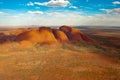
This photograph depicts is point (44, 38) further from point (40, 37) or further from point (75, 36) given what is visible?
point (75, 36)

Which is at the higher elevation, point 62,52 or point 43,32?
point 43,32

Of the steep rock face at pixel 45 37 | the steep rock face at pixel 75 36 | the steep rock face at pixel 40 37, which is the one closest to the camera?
the steep rock face at pixel 45 37

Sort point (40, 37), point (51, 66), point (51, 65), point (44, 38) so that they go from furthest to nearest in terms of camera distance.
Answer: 1. point (40, 37)
2. point (44, 38)
3. point (51, 65)
4. point (51, 66)

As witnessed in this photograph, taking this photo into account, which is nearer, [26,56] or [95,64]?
[95,64]

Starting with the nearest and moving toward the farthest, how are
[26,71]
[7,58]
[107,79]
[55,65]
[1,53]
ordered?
[107,79], [26,71], [55,65], [7,58], [1,53]

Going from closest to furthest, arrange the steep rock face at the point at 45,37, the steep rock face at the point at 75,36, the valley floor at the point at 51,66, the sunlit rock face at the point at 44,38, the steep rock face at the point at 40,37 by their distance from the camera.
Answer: the valley floor at the point at 51,66 → the sunlit rock face at the point at 44,38 → the steep rock face at the point at 45,37 → the steep rock face at the point at 40,37 → the steep rock face at the point at 75,36

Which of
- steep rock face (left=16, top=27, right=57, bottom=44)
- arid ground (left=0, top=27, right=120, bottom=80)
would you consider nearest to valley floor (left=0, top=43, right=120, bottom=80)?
arid ground (left=0, top=27, right=120, bottom=80)

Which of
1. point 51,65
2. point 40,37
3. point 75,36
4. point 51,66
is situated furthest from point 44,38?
point 51,66

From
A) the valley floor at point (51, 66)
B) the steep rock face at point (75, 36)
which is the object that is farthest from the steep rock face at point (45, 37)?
the valley floor at point (51, 66)

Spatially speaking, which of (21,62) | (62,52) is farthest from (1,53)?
(62,52)

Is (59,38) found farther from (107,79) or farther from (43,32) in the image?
(107,79)

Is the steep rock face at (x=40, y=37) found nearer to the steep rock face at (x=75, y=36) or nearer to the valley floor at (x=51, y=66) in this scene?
the valley floor at (x=51, y=66)
